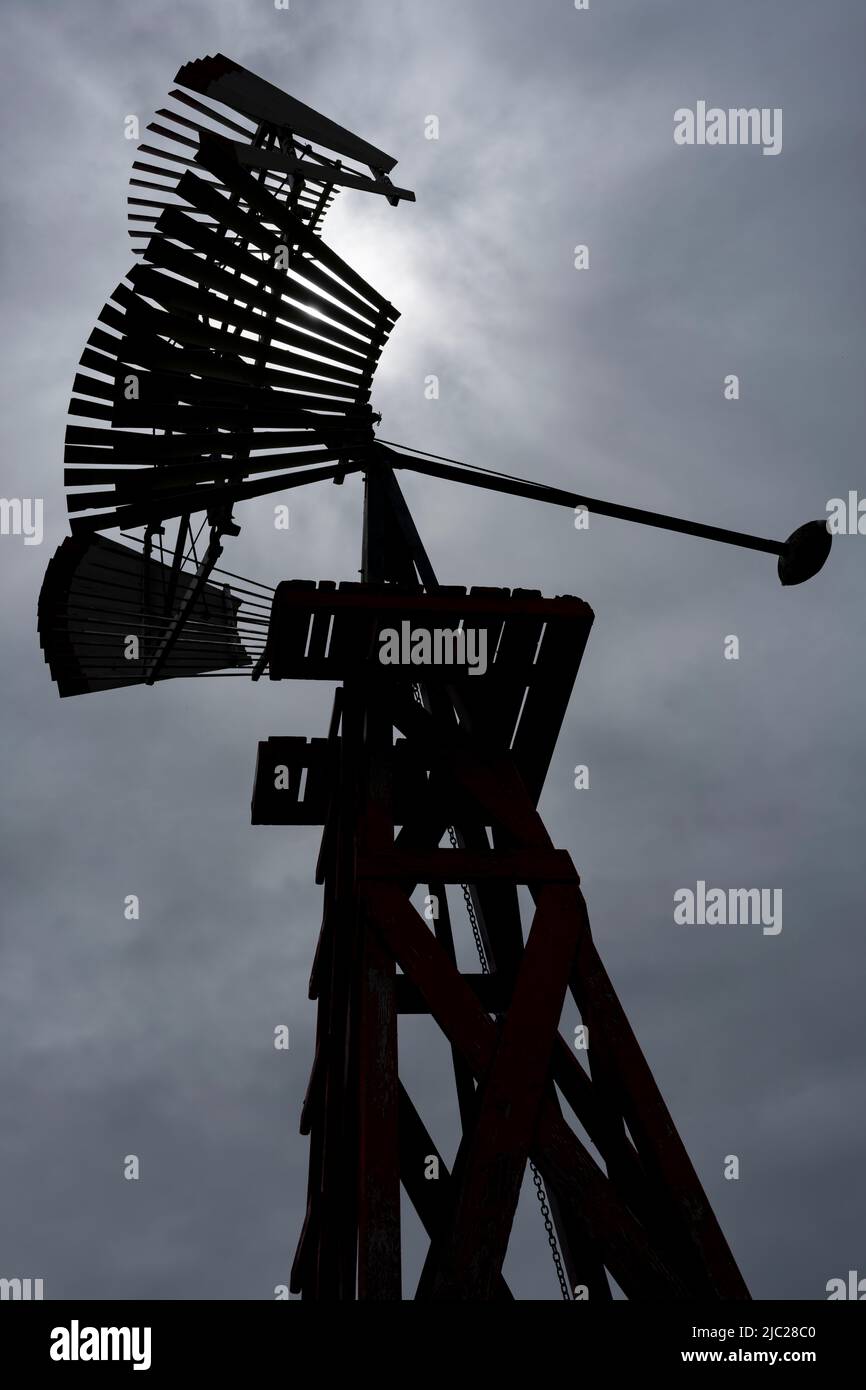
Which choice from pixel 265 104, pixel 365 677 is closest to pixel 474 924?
pixel 365 677

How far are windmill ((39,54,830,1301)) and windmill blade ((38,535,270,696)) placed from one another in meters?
0.02

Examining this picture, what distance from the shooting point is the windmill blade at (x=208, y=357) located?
978cm

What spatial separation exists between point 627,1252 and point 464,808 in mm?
3542

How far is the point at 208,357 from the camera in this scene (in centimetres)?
983

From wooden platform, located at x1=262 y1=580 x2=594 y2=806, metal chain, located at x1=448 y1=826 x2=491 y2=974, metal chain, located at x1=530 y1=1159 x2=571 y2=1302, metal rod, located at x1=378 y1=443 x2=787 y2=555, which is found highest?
metal rod, located at x1=378 y1=443 x2=787 y2=555

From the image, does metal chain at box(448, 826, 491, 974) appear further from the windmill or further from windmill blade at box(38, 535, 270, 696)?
windmill blade at box(38, 535, 270, 696)

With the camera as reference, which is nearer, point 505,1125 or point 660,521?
point 505,1125

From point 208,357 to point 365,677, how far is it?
2698 mm

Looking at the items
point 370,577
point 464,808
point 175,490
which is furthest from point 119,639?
point 464,808

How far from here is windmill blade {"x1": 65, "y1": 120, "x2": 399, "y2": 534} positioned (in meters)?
9.78

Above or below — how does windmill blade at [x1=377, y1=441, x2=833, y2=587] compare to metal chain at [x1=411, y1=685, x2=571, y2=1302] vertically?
above

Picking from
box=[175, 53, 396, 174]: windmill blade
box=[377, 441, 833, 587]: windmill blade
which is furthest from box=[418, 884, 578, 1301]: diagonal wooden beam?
box=[175, 53, 396, 174]: windmill blade

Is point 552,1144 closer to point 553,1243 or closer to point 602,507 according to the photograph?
point 553,1243
